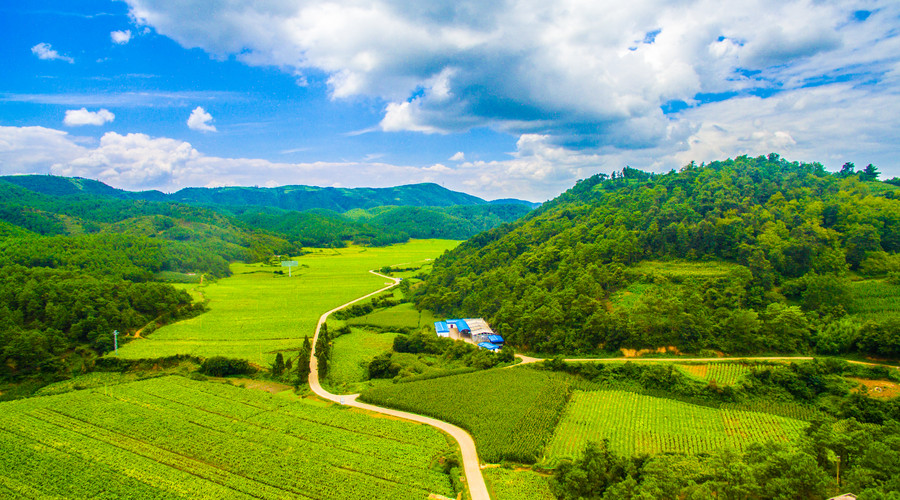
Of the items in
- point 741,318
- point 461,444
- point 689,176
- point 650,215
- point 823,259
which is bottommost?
point 461,444

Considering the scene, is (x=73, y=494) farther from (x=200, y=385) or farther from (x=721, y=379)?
(x=721, y=379)

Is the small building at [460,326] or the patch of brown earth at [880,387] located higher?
the small building at [460,326]

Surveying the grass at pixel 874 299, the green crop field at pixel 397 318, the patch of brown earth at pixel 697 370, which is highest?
the grass at pixel 874 299

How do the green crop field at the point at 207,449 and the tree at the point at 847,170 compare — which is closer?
the green crop field at the point at 207,449

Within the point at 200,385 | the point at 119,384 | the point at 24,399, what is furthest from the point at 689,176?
the point at 24,399

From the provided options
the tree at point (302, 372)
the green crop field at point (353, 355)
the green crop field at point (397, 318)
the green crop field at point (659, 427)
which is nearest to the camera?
the green crop field at point (659, 427)

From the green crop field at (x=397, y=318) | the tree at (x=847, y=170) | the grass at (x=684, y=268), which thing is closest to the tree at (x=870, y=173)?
the tree at (x=847, y=170)

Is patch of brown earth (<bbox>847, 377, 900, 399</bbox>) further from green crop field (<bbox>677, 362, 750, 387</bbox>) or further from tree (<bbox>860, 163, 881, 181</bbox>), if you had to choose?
tree (<bbox>860, 163, 881, 181</bbox>)

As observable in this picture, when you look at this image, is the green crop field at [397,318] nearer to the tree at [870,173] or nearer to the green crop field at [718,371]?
the green crop field at [718,371]
